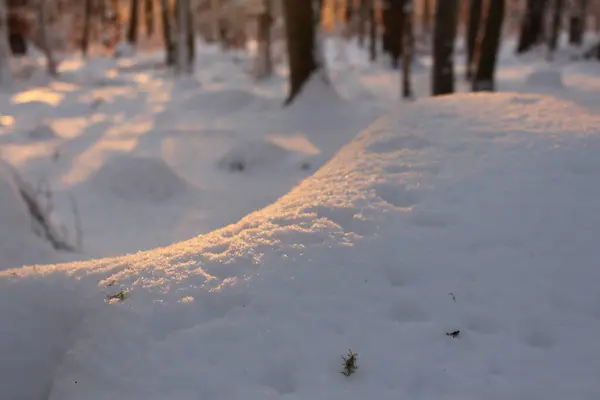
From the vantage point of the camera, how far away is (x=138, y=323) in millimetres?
2381

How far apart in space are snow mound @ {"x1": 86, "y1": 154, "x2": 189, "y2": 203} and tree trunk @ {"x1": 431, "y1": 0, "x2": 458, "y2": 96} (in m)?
4.58

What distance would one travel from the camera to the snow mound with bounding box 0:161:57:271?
371 cm

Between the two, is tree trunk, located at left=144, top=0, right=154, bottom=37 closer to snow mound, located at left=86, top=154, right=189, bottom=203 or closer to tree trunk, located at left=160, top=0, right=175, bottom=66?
tree trunk, located at left=160, top=0, right=175, bottom=66

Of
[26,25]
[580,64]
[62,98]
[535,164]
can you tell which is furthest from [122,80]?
[535,164]

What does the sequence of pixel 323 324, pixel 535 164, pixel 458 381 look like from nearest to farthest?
pixel 458 381 < pixel 323 324 < pixel 535 164

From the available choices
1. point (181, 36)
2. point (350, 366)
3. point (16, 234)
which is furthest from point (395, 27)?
point (350, 366)

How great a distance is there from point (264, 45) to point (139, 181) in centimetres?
1096

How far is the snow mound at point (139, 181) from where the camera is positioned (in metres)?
6.05

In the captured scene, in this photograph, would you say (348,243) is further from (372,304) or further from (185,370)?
(185,370)

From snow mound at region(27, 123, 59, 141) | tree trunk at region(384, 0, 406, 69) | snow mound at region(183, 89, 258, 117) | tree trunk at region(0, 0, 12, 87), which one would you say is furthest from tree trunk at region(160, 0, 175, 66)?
snow mound at region(27, 123, 59, 141)

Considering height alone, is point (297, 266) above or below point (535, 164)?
below

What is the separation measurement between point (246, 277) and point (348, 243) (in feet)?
1.62

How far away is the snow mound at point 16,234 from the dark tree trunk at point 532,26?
726 inches

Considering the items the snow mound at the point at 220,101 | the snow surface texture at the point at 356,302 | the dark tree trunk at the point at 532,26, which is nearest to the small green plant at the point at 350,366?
the snow surface texture at the point at 356,302
